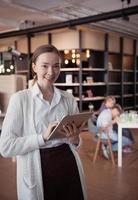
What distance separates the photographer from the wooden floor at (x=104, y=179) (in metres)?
3.22

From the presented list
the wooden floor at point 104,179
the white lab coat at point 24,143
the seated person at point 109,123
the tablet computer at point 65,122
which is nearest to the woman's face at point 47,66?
the white lab coat at point 24,143

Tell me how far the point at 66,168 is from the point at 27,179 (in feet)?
0.83

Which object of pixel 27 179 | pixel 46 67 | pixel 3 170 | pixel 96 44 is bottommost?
pixel 3 170

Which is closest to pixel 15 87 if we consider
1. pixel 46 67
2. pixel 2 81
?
pixel 2 81

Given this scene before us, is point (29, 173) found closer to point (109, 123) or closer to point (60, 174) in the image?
point (60, 174)

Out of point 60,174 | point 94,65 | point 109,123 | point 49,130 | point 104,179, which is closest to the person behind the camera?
point 49,130

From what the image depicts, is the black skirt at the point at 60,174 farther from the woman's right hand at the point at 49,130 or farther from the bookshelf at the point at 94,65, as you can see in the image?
the bookshelf at the point at 94,65

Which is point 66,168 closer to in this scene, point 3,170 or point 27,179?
point 27,179

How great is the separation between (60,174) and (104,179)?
7.74ft

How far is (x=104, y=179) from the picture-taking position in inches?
147

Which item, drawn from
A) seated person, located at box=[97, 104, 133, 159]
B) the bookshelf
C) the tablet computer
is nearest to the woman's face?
the tablet computer

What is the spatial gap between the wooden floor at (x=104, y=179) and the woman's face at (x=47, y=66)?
6.97 ft

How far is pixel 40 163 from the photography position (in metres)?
1.50

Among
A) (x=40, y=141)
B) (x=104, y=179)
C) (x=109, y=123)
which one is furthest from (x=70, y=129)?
(x=109, y=123)
